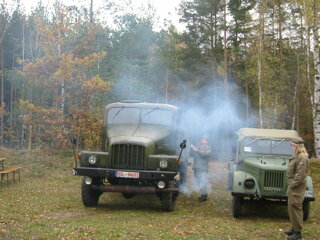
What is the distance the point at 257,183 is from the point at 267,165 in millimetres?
469

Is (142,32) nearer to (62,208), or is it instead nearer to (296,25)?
(296,25)

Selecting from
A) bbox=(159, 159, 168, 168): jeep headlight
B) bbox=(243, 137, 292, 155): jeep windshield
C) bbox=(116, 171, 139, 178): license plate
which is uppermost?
bbox=(243, 137, 292, 155): jeep windshield

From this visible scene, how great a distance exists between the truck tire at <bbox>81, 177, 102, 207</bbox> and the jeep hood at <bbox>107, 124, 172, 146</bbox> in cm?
118

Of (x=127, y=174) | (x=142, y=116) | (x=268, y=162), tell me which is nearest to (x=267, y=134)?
(x=268, y=162)

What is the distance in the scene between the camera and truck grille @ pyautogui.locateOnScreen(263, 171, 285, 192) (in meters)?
8.96

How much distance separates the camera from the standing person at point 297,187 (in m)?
7.42

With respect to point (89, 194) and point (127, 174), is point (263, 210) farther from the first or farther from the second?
point (89, 194)

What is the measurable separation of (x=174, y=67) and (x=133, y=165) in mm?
26597

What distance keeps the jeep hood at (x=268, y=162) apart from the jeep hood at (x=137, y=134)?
2.21m

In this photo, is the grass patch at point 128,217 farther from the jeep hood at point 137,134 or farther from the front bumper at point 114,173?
the jeep hood at point 137,134

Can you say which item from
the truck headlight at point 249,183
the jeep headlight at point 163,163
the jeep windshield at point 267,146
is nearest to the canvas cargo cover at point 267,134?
the jeep windshield at point 267,146

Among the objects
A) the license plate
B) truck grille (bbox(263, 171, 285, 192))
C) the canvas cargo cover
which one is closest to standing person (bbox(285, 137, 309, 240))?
truck grille (bbox(263, 171, 285, 192))

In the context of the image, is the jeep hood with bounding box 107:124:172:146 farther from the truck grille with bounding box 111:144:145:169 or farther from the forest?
the forest

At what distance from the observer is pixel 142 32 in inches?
1331
